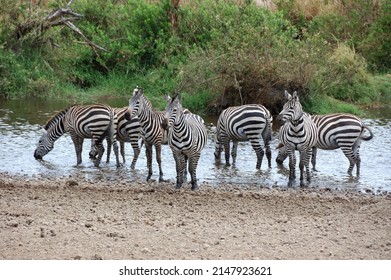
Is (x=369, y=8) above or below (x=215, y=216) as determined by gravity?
above

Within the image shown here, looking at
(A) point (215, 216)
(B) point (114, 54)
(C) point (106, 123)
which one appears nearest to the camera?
(A) point (215, 216)

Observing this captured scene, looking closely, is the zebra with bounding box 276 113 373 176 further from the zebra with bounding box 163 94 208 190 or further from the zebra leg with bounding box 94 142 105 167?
the zebra leg with bounding box 94 142 105 167

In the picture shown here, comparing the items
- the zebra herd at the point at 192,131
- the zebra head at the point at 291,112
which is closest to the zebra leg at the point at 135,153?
the zebra herd at the point at 192,131

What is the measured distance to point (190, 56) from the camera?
78.5 ft

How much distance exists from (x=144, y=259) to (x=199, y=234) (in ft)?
4.50

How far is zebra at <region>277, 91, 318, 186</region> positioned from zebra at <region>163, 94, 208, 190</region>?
1.68 m

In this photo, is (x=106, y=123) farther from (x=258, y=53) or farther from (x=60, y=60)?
(x=60, y=60)

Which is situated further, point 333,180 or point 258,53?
point 258,53

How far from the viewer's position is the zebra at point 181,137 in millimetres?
12914

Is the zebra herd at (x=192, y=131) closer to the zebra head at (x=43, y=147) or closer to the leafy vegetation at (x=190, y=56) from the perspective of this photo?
the zebra head at (x=43, y=147)

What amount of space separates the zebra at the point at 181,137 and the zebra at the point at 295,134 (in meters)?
1.68

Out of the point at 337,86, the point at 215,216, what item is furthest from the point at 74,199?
the point at 337,86

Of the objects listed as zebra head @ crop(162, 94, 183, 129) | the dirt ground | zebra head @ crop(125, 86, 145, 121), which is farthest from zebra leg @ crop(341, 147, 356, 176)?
zebra head @ crop(125, 86, 145, 121)

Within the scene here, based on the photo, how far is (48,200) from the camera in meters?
11.7
